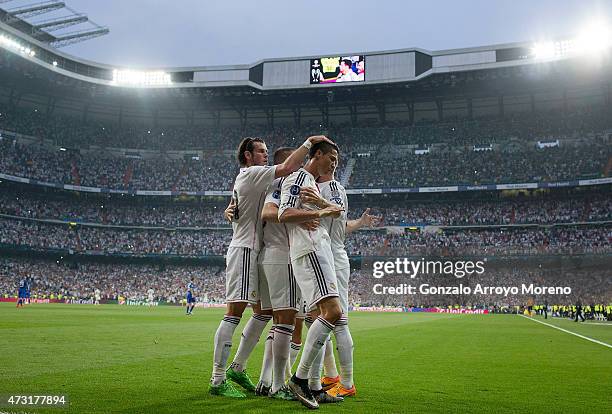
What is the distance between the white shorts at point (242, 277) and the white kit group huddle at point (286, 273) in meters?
0.01

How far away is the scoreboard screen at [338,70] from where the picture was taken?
178 feet

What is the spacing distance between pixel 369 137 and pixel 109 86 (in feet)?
93.1

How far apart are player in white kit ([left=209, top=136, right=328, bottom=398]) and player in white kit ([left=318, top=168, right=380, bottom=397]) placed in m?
0.77

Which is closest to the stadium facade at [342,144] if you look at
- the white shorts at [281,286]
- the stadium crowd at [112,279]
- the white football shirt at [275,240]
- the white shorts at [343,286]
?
the stadium crowd at [112,279]

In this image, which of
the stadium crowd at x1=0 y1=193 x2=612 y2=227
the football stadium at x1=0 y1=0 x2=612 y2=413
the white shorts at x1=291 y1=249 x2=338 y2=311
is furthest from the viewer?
the stadium crowd at x1=0 y1=193 x2=612 y2=227

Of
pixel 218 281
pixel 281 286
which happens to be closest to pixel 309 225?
pixel 281 286

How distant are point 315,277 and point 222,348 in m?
1.41

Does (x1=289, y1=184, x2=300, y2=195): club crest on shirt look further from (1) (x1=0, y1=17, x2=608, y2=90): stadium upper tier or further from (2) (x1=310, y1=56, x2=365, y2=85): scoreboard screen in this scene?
(2) (x1=310, y1=56, x2=365, y2=85): scoreboard screen

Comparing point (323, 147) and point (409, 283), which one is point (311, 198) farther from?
point (409, 283)

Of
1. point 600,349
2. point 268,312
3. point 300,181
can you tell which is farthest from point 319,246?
point 600,349

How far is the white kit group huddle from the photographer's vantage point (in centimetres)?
578

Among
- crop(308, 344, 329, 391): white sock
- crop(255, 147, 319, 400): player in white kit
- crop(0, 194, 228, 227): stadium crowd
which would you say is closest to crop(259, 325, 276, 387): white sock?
crop(255, 147, 319, 400): player in white kit

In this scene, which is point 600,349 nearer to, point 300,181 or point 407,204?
point 300,181

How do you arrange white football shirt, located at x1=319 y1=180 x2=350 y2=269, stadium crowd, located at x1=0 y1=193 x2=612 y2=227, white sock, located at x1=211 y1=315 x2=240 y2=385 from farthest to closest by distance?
stadium crowd, located at x1=0 y1=193 x2=612 y2=227
white football shirt, located at x1=319 y1=180 x2=350 y2=269
white sock, located at x1=211 y1=315 x2=240 y2=385
